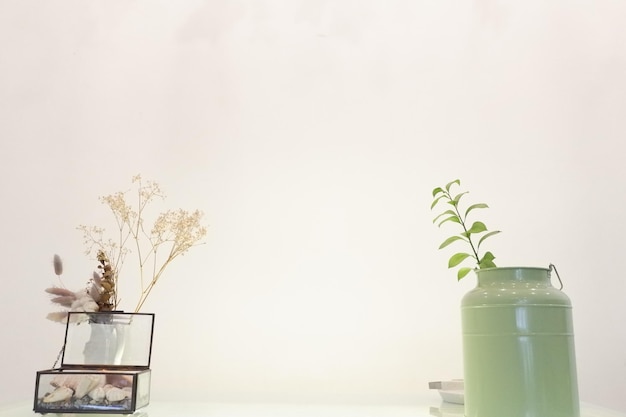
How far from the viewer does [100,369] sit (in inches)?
43.1

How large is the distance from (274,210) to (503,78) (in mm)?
840

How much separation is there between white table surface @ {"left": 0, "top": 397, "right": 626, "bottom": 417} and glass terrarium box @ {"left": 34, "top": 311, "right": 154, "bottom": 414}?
0.03 m

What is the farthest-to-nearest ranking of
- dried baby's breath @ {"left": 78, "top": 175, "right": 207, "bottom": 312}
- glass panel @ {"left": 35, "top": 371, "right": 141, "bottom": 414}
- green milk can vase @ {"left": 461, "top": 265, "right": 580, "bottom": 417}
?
dried baby's breath @ {"left": 78, "top": 175, "right": 207, "bottom": 312} → glass panel @ {"left": 35, "top": 371, "right": 141, "bottom": 414} → green milk can vase @ {"left": 461, "top": 265, "right": 580, "bottom": 417}

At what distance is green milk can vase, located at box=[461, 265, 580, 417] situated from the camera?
2.80ft

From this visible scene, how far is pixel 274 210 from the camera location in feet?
5.49

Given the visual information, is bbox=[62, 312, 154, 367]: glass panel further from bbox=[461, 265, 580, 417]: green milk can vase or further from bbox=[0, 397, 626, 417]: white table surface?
bbox=[461, 265, 580, 417]: green milk can vase

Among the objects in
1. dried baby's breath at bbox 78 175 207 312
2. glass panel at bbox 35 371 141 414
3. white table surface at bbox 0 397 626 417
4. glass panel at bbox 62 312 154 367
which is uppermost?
dried baby's breath at bbox 78 175 207 312

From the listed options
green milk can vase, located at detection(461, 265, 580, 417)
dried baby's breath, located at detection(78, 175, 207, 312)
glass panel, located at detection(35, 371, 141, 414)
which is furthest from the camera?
dried baby's breath, located at detection(78, 175, 207, 312)

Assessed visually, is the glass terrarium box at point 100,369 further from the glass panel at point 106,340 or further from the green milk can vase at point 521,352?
the green milk can vase at point 521,352

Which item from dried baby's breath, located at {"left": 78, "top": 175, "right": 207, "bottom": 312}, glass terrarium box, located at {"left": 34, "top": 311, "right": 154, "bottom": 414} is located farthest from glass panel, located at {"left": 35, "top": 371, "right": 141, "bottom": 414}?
dried baby's breath, located at {"left": 78, "top": 175, "right": 207, "bottom": 312}

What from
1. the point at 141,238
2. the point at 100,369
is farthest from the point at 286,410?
the point at 141,238

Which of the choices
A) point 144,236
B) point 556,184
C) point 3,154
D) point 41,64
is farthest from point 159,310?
point 556,184

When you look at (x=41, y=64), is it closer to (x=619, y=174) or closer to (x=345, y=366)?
(x=345, y=366)

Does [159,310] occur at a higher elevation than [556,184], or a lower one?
lower
